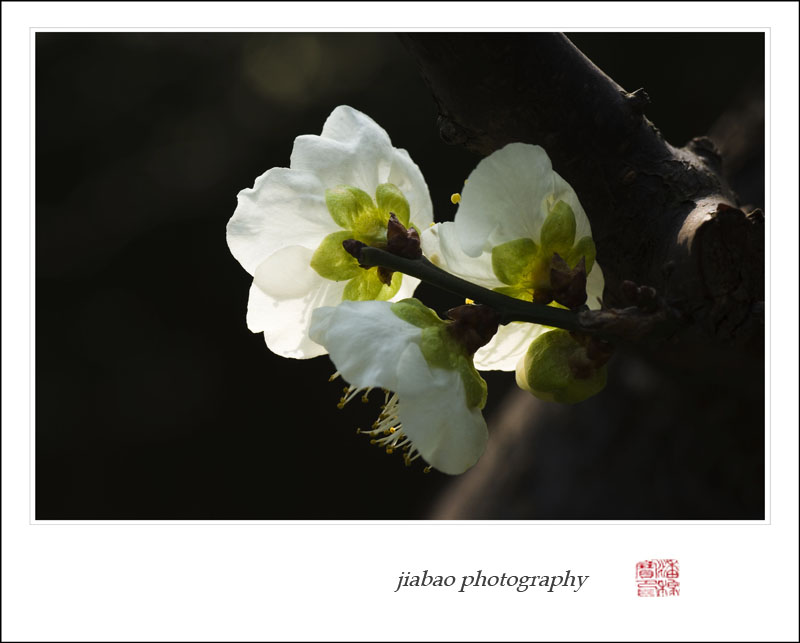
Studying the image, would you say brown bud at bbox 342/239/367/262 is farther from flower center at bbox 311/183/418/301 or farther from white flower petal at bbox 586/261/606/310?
white flower petal at bbox 586/261/606/310

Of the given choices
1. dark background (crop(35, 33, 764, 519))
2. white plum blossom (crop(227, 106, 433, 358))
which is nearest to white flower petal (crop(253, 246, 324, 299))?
white plum blossom (crop(227, 106, 433, 358))

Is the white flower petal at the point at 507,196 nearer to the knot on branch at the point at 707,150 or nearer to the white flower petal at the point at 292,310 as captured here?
the white flower petal at the point at 292,310

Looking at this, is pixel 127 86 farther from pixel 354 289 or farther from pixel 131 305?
pixel 354 289

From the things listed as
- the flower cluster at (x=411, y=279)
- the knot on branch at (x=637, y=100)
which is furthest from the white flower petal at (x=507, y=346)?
the knot on branch at (x=637, y=100)

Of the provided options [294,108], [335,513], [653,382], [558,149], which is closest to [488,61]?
[558,149]

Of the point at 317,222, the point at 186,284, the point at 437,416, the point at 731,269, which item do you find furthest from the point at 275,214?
the point at 186,284

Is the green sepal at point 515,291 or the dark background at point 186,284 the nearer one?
the green sepal at point 515,291

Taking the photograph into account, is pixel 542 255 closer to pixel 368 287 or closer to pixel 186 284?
pixel 368 287
